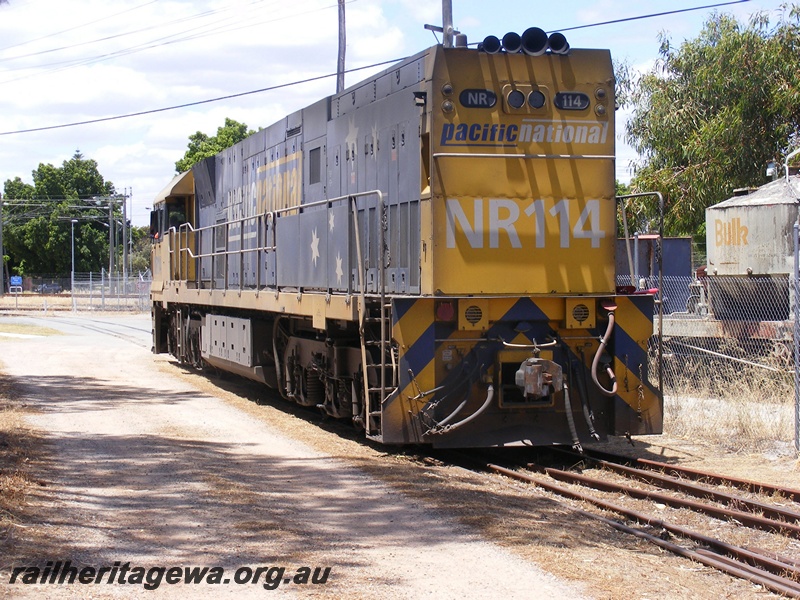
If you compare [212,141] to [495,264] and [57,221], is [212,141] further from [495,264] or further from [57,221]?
[495,264]

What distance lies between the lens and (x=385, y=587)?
229 inches

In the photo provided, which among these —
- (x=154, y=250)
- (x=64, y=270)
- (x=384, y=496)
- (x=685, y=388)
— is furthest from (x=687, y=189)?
(x=64, y=270)

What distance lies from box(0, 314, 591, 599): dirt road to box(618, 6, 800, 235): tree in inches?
591

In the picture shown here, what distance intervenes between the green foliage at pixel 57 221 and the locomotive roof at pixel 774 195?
68672 mm

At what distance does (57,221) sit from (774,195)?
72685mm

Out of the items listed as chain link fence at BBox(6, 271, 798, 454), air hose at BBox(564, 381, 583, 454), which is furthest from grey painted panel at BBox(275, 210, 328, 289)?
chain link fence at BBox(6, 271, 798, 454)

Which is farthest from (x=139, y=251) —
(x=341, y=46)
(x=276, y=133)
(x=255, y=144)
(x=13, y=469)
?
(x=13, y=469)

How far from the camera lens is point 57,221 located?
266ft

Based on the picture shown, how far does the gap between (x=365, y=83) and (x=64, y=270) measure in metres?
75.9

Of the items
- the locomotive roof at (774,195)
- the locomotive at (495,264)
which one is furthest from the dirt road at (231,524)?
the locomotive roof at (774,195)

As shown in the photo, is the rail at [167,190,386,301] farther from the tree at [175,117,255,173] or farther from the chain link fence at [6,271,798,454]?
the tree at [175,117,255,173]

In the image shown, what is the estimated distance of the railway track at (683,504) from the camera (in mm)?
6457

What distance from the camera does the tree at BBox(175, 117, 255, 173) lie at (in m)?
54.4

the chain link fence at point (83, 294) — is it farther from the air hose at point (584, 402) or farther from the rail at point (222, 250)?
the air hose at point (584, 402)
